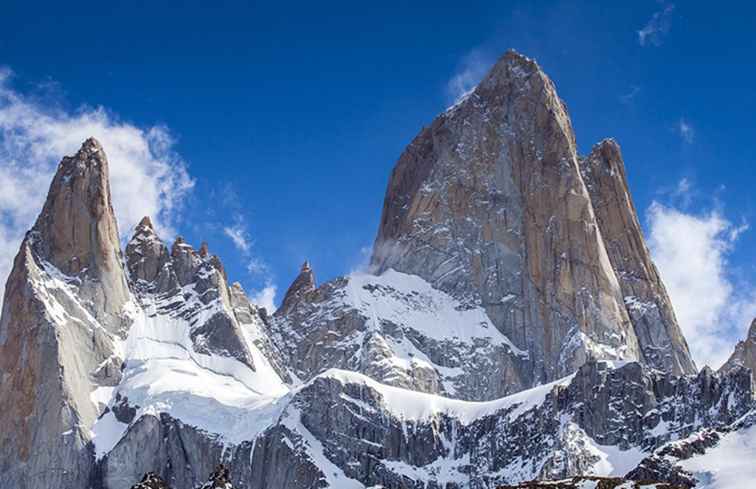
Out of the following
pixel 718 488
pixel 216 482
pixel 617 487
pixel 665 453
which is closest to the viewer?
pixel 216 482

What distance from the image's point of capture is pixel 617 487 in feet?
452

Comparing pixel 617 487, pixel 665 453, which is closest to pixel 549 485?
pixel 617 487

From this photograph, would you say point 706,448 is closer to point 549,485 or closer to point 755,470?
point 755,470

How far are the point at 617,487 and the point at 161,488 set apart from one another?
4202cm

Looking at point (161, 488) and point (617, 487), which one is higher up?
point (617, 487)

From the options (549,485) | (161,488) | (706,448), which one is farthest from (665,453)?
(161,488)

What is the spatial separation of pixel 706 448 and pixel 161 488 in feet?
280

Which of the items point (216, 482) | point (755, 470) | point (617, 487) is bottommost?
point (216, 482)

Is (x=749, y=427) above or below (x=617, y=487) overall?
above

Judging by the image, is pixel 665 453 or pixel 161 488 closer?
pixel 161 488

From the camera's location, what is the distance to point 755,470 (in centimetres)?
17388

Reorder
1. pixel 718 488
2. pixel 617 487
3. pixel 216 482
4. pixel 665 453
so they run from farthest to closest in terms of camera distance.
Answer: pixel 665 453
pixel 718 488
pixel 617 487
pixel 216 482

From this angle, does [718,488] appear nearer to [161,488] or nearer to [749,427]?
[749,427]

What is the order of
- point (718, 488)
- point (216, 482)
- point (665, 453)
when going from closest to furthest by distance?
1. point (216, 482)
2. point (718, 488)
3. point (665, 453)
